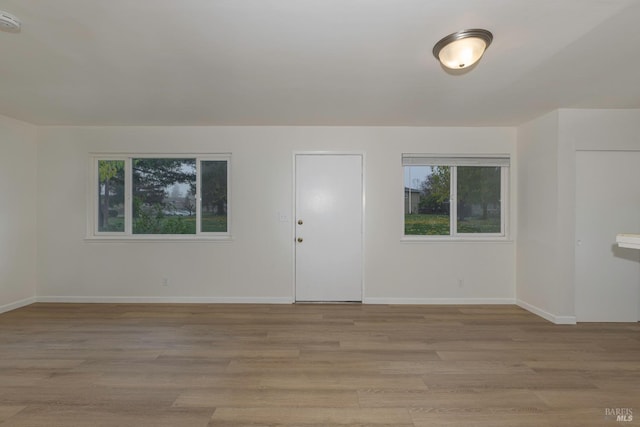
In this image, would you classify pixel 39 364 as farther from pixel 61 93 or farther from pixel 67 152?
pixel 67 152

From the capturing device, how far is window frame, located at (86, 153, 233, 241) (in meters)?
4.42

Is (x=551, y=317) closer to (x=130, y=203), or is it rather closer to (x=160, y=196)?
(x=160, y=196)

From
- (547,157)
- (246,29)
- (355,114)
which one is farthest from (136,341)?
Result: (547,157)

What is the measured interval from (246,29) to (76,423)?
2553mm

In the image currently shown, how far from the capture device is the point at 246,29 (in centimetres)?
206

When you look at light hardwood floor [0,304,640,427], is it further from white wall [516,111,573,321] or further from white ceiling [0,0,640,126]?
white ceiling [0,0,640,126]

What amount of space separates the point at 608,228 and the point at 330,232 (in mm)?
3159

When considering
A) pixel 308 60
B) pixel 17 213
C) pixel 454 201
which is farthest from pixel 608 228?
pixel 17 213

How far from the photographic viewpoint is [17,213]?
415 centimetres

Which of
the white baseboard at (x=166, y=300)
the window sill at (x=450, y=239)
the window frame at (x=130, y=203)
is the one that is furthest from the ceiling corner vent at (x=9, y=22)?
the window sill at (x=450, y=239)

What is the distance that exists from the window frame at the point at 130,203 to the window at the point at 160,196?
0.04ft

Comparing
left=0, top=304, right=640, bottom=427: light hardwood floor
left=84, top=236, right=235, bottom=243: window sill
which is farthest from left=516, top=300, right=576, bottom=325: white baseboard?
left=84, top=236, right=235, bottom=243: window sill

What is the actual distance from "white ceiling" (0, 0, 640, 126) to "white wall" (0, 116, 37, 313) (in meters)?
0.39

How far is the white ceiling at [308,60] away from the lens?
1.88 metres
